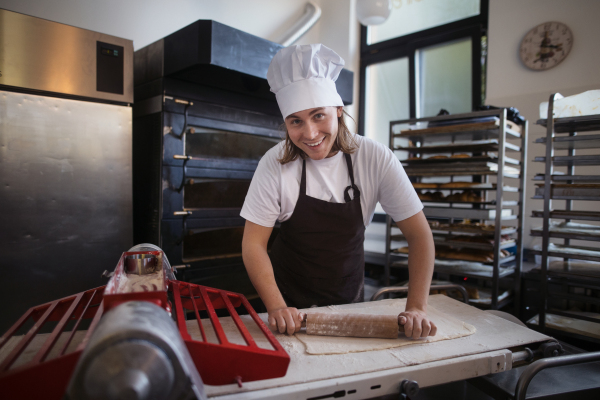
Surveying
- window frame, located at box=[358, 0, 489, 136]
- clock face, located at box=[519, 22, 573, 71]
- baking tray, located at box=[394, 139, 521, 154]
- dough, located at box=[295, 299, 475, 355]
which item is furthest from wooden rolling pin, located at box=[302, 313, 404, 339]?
window frame, located at box=[358, 0, 489, 136]

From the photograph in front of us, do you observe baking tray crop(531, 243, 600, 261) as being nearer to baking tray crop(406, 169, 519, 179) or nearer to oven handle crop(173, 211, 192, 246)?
baking tray crop(406, 169, 519, 179)

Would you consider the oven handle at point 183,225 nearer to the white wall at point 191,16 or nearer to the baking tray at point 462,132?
the white wall at point 191,16

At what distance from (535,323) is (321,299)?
160 centimetres

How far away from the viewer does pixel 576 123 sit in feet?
7.00

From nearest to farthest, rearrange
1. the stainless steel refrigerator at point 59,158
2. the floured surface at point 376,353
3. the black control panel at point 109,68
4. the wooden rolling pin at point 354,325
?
the floured surface at point 376,353
the wooden rolling pin at point 354,325
the stainless steel refrigerator at point 59,158
the black control panel at point 109,68

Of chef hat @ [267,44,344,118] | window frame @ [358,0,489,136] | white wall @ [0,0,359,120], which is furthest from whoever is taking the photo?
window frame @ [358,0,489,136]

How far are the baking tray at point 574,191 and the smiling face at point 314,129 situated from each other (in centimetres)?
162

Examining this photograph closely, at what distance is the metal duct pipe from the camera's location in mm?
3938

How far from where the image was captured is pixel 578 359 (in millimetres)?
953

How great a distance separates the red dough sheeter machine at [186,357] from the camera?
1.72ft

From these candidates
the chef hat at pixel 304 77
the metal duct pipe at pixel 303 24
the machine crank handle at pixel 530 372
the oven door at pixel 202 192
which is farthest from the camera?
the metal duct pipe at pixel 303 24

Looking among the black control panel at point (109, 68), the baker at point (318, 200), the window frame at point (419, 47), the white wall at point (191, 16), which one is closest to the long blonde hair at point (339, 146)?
the baker at point (318, 200)

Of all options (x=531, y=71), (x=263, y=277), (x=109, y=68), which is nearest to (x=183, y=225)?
(x=109, y=68)

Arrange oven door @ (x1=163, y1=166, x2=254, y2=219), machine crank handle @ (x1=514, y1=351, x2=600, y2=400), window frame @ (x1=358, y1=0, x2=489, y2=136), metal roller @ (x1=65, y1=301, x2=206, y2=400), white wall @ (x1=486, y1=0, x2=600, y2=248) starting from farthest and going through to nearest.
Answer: window frame @ (x1=358, y1=0, x2=489, y2=136) < white wall @ (x1=486, y1=0, x2=600, y2=248) < oven door @ (x1=163, y1=166, x2=254, y2=219) < machine crank handle @ (x1=514, y1=351, x2=600, y2=400) < metal roller @ (x1=65, y1=301, x2=206, y2=400)
